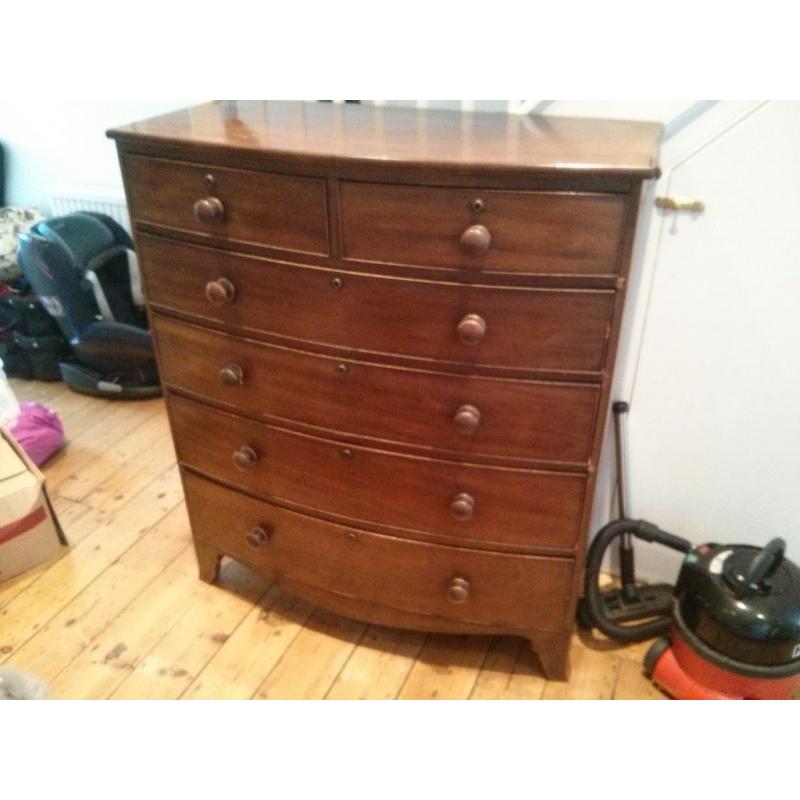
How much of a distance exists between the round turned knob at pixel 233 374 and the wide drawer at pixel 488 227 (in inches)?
15.7

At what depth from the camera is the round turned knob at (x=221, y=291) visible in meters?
1.30

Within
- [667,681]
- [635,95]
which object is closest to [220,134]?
[635,95]

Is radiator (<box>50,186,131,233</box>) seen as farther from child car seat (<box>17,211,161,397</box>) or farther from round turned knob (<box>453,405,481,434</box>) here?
round turned knob (<box>453,405,481,434</box>)

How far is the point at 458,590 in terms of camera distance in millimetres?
1427

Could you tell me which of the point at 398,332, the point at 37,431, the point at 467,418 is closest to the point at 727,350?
the point at 467,418

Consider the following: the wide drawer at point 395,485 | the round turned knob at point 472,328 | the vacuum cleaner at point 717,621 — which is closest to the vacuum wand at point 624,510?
the vacuum cleaner at point 717,621

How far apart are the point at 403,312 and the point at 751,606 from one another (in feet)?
2.95

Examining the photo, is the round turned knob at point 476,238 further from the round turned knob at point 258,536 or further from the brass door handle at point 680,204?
the round turned knob at point 258,536

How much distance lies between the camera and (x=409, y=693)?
158 centimetres

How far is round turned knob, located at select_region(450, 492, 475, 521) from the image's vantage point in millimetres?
1329

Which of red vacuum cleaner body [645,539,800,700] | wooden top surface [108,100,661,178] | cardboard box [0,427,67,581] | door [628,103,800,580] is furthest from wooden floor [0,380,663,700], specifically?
wooden top surface [108,100,661,178]

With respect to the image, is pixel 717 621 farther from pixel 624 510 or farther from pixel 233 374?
pixel 233 374

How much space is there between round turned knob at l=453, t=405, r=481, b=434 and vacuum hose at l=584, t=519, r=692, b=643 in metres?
0.57

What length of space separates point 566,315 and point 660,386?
1.85 feet
